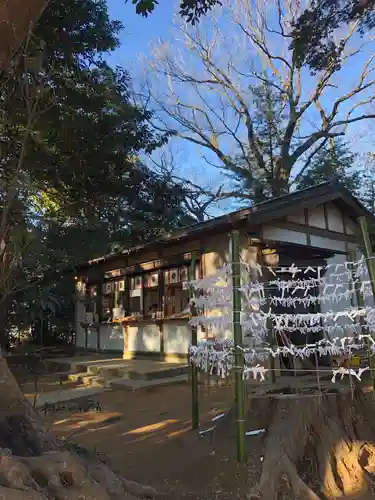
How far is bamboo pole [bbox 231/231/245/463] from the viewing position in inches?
148

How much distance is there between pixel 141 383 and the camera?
8.68 metres

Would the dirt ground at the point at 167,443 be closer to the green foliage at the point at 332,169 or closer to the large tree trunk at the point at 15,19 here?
the large tree trunk at the point at 15,19

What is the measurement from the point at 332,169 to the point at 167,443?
1975 centimetres

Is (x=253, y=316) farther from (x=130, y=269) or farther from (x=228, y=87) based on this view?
(x=228, y=87)

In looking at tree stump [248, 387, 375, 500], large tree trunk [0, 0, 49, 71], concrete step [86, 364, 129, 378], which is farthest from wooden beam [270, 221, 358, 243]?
large tree trunk [0, 0, 49, 71]

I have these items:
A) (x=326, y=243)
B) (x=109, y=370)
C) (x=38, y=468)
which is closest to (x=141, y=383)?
(x=109, y=370)

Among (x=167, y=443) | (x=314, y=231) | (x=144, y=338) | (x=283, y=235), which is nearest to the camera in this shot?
(x=167, y=443)

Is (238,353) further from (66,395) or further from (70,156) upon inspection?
(70,156)

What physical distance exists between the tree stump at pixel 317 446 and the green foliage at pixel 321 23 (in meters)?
6.90

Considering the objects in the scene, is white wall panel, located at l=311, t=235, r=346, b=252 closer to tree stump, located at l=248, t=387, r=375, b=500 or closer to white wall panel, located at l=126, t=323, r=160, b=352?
white wall panel, located at l=126, t=323, r=160, b=352

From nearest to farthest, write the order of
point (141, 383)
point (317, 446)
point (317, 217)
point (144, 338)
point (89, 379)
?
1. point (317, 446)
2. point (141, 383)
3. point (89, 379)
4. point (317, 217)
5. point (144, 338)

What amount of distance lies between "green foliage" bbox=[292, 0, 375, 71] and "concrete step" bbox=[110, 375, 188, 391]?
717cm

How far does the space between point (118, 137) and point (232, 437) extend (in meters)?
8.01

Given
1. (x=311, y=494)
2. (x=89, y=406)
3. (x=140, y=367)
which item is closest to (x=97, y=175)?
(x=140, y=367)
